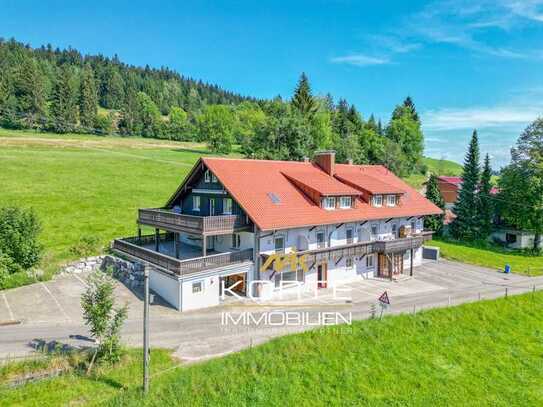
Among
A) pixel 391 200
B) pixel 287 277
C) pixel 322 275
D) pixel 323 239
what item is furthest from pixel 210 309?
pixel 391 200

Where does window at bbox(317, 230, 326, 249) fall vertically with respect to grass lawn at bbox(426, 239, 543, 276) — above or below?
above

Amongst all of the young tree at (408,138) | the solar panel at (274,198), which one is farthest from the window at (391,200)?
the young tree at (408,138)

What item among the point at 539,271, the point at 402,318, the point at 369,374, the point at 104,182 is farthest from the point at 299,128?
the point at 369,374

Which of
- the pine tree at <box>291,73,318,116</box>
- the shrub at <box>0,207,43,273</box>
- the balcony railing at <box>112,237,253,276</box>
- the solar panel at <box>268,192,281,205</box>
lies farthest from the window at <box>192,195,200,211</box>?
the pine tree at <box>291,73,318,116</box>

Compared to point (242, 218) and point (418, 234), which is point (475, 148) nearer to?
point (418, 234)

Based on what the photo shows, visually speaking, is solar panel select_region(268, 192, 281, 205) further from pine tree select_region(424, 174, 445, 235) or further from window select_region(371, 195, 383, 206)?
pine tree select_region(424, 174, 445, 235)

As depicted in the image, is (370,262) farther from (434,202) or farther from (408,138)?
(408,138)

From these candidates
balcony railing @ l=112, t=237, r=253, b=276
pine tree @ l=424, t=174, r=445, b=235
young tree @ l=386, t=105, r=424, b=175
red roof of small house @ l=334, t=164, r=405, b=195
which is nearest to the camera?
balcony railing @ l=112, t=237, r=253, b=276
